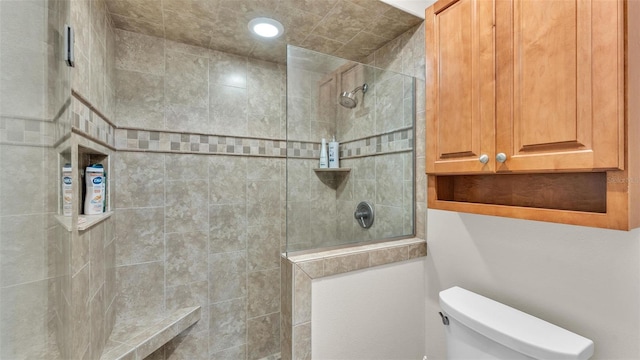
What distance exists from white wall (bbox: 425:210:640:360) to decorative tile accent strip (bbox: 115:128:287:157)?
4.24 ft

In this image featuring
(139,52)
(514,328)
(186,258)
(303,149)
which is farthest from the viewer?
(186,258)

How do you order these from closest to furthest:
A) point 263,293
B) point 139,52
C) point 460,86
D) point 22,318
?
point 22,318, point 460,86, point 139,52, point 263,293

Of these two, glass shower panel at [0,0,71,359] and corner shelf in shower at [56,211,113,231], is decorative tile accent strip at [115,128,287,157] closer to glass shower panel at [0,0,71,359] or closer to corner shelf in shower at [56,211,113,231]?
corner shelf in shower at [56,211,113,231]

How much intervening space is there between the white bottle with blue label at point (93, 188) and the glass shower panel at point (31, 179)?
1.64 feet

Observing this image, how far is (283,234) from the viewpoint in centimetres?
196

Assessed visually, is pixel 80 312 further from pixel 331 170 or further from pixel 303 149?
pixel 331 170

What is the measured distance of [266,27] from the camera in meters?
1.49

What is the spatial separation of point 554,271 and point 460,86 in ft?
2.57

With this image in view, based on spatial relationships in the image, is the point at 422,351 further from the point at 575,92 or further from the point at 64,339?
the point at 64,339

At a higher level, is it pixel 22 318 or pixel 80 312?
pixel 22 318

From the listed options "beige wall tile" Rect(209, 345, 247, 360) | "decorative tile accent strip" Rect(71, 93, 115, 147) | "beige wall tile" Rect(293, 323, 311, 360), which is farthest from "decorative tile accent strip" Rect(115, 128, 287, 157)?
"beige wall tile" Rect(209, 345, 247, 360)

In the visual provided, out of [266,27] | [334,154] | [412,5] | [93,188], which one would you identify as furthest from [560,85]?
[93,188]

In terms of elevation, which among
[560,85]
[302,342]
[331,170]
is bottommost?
[302,342]

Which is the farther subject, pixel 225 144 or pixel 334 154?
pixel 225 144
